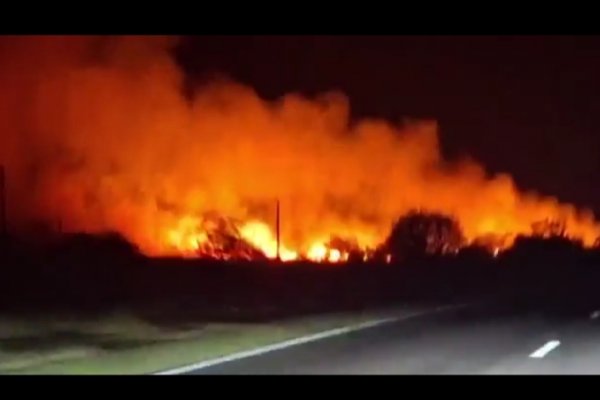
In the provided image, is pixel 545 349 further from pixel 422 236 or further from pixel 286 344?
pixel 422 236

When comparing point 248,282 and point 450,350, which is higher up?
point 248,282

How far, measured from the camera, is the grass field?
17.3m

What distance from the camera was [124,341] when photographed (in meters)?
22.1

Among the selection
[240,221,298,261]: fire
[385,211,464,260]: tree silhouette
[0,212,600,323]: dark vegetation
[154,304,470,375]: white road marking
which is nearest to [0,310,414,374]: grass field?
[154,304,470,375]: white road marking

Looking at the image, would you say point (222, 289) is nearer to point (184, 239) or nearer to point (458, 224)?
point (184, 239)

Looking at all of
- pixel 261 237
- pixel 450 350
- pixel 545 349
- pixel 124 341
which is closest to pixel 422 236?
pixel 261 237

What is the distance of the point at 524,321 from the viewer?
26.7 meters

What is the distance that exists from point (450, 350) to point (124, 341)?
6820mm

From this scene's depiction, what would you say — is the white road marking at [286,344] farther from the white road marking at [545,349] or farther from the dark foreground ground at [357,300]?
the white road marking at [545,349]

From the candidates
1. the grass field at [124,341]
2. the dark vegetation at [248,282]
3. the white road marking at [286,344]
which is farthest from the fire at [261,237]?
the white road marking at [286,344]

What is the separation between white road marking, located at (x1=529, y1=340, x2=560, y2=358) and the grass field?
4.96 m

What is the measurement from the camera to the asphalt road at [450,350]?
1574 centimetres

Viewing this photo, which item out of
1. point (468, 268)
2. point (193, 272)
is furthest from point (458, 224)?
point (193, 272)
